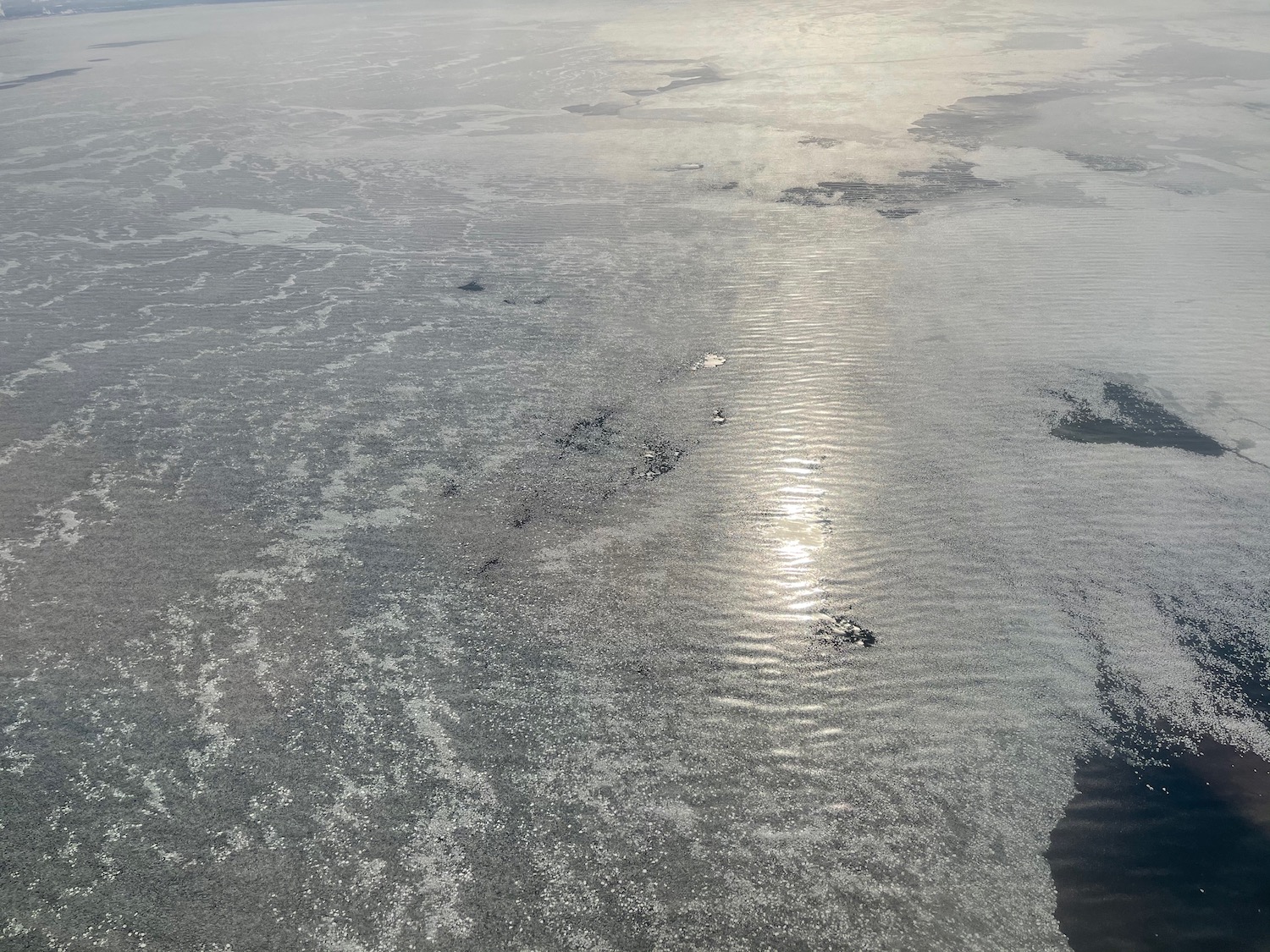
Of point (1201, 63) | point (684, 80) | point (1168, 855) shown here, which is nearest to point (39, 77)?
point (684, 80)

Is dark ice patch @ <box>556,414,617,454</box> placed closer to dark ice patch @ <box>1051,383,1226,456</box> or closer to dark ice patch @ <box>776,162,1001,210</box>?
dark ice patch @ <box>1051,383,1226,456</box>

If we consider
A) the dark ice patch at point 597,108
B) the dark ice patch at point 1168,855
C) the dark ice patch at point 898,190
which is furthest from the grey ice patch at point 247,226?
the dark ice patch at point 1168,855

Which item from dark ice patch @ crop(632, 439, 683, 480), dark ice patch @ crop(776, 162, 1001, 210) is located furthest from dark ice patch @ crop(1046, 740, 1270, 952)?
dark ice patch @ crop(776, 162, 1001, 210)

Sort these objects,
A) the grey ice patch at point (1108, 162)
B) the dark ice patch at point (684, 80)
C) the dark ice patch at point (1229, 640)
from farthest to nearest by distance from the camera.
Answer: the dark ice patch at point (684, 80), the grey ice patch at point (1108, 162), the dark ice patch at point (1229, 640)

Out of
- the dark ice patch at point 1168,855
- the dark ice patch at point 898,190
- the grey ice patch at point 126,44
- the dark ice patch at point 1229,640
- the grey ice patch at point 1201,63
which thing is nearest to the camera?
the dark ice patch at point 1168,855

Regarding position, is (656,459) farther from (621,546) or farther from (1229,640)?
(1229,640)

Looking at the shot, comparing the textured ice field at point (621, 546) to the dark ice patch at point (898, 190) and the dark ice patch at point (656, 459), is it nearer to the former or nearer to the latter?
the dark ice patch at point (656, 459)
